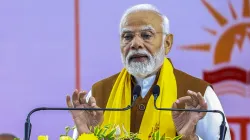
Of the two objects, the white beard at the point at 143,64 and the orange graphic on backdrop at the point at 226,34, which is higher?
→ the orange graphic on backdrop at the point at 226,34

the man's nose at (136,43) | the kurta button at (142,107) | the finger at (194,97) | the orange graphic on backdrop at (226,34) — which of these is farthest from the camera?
the orange graphic on backdrop at (226,34)

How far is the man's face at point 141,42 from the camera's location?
309 centimetres

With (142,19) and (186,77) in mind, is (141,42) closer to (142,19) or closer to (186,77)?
(142,19)

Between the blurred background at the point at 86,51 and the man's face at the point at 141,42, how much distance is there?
19.4 inches

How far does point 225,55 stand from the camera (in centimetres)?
364

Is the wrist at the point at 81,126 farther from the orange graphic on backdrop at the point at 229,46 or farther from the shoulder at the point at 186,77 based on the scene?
the orange graphic on backdrop at the point at 229,46

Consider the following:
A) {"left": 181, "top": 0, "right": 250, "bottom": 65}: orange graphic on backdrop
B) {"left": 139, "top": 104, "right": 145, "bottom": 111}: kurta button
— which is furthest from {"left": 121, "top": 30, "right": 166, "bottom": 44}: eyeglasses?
{"left": 181, "top": 0, "right": 250, "bottom": 65}: orange graphic on backdrop

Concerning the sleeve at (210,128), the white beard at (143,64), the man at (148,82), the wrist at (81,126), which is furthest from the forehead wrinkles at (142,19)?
the wrist at (81,126)

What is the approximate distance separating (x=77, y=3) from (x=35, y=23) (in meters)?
0.28

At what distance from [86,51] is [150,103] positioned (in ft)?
2.38

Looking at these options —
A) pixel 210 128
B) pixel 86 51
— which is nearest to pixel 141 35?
pixel 210 128

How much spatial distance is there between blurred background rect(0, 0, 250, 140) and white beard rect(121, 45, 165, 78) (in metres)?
0.49

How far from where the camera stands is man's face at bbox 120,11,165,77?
122 inches

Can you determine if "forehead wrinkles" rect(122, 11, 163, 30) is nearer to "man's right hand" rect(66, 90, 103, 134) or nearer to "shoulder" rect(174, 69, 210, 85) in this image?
"shoulder" rect(174, 69, 210, 85)
